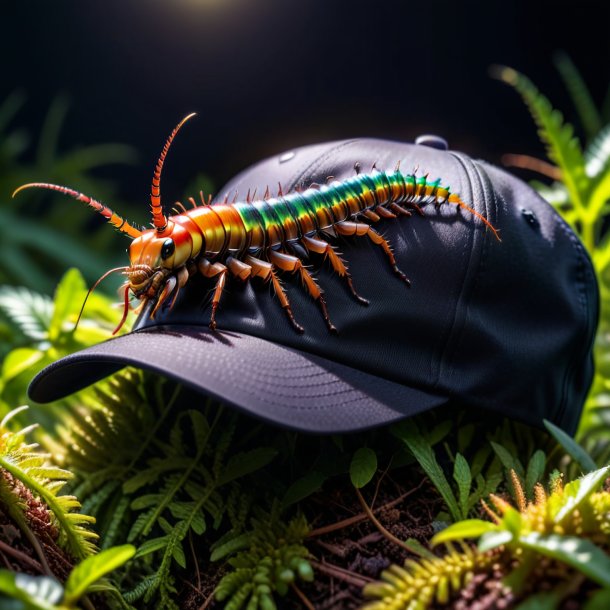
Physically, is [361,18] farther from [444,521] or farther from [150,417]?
[444,521]

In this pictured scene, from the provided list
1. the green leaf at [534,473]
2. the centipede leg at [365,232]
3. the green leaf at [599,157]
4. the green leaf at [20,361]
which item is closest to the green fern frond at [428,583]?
the green leaf at [534,473]

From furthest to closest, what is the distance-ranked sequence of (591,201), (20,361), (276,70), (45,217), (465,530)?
(276,70) → (45,217) → (591,201) → (20,361) → (465,530)

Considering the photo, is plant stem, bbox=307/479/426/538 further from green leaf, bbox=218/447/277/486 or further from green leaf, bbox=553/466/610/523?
green leaf, bbox=553/466/610/523

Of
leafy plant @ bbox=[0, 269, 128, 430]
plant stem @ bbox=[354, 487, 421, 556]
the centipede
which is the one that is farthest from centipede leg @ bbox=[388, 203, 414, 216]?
leafy plant @ bbox=[0, 269, 128, 430]

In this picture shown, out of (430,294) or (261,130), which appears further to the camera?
(261,130)

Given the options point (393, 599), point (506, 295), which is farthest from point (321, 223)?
point (393, 599)

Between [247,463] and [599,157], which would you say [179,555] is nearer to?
[247,463]

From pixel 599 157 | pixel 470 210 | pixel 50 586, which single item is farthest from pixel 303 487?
pixel 599 157
